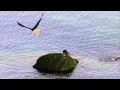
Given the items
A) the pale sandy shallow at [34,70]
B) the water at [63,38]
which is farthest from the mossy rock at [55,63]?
the water at [63,38]

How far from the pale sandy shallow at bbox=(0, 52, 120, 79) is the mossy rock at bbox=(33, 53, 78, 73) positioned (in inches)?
15.0

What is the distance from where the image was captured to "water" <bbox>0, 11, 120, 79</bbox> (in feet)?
69.3

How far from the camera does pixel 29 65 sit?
66.8 ft

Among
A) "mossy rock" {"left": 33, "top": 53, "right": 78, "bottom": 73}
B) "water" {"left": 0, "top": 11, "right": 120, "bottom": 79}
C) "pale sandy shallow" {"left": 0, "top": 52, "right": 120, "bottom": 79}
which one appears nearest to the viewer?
"pale sandy shallow" {"left": 0, "top": 52, "right": 120, "bottom": 79}

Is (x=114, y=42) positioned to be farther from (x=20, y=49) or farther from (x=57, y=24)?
(x=20, y=49)

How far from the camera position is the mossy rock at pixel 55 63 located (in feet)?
63.5

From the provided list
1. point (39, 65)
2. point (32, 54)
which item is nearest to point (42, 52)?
point (32, 54)

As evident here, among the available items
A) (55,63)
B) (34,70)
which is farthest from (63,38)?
(34,70)

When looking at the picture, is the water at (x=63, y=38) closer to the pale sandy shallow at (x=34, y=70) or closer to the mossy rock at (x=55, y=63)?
the pale sandy shallow at (x=34, y=70)

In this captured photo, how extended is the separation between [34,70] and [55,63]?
1189 millimetres

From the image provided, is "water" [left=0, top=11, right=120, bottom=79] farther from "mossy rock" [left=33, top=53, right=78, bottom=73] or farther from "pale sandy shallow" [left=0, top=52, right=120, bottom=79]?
"mossy rock" [left=33, top=53, right=78, bottom=73]

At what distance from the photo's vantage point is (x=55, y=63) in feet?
63.5

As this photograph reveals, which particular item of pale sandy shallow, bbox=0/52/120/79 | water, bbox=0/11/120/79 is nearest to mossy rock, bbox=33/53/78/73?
pale sandy shallow, bbox=0/52/120/79

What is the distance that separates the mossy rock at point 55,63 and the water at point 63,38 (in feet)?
2.30
